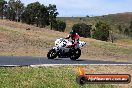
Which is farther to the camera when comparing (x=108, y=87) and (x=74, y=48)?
(x=74, y=48)

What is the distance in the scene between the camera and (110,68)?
76.8ft

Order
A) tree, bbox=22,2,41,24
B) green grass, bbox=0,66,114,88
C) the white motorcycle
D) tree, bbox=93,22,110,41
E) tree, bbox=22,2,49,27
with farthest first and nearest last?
tree, bbox=93,22,110,41 < tree, bbox=22,2,41,24 < tree, bbox=22,2,49,27 < the white motorcycle < green grass, bbox=0,66,114,88

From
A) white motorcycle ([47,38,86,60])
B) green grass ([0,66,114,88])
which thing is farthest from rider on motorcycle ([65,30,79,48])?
green grass ([0,66,114,88])

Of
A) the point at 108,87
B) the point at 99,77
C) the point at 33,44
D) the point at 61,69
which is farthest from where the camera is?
the point at 33,44

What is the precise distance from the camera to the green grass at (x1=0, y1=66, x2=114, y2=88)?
16.0 meters

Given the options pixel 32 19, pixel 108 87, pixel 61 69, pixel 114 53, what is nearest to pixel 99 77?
pixel 108 87

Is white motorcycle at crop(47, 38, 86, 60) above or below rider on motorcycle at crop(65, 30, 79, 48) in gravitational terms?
below

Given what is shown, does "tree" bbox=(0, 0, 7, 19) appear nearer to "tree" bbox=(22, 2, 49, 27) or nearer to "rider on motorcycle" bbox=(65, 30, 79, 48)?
"tree" bbox=(22, 2, 49, 27)

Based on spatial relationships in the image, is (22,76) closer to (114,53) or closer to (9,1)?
(114,53)

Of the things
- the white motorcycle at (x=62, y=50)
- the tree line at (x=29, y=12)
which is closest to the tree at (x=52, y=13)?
the tree line at (x=29, y=12)

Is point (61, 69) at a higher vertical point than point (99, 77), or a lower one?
lower

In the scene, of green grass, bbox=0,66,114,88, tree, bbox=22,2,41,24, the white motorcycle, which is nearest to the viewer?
green grass, bbox=0,66,114,88

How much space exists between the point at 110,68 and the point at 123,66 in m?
1.49

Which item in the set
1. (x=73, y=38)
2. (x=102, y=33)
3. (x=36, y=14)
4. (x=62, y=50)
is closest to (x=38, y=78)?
(x=62, y=50)
